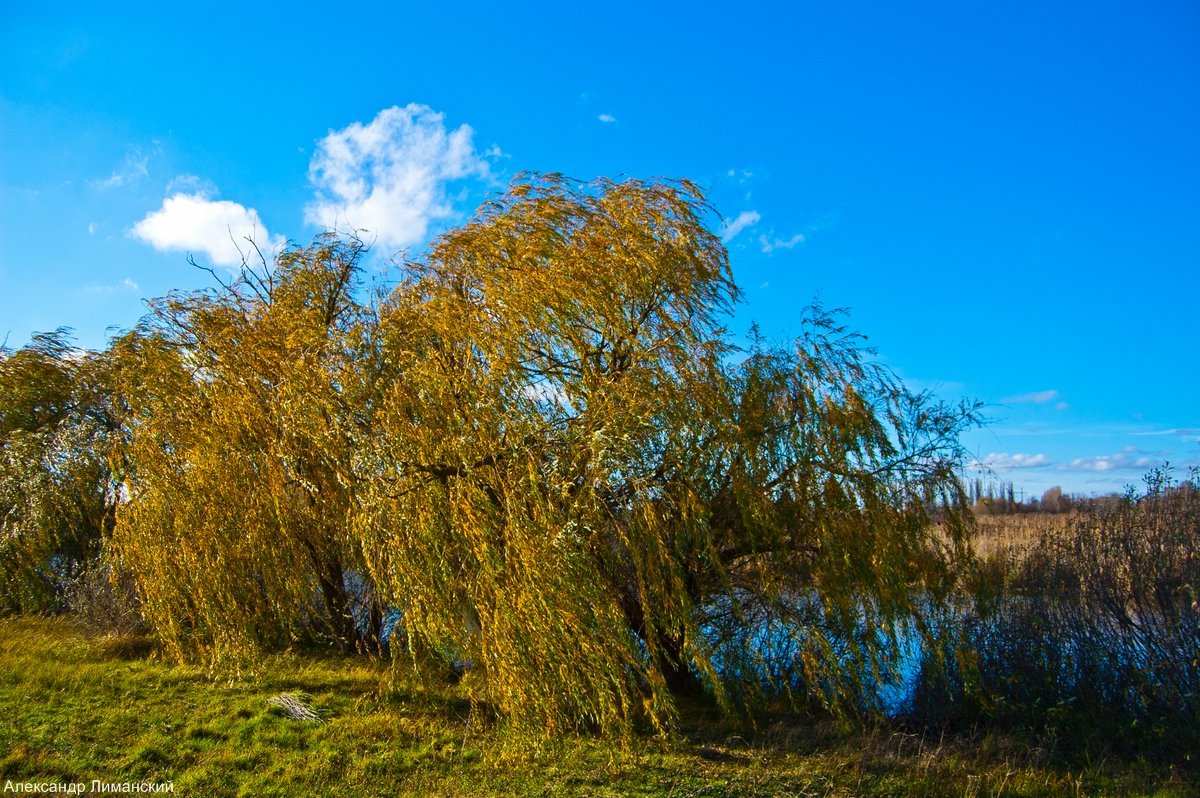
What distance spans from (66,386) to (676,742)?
15550mm

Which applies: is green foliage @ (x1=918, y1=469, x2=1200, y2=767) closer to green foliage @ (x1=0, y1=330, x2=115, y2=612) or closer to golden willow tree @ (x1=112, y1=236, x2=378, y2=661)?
golden willow tree @ (x1=112, y1=236, x2=378, y2=661)

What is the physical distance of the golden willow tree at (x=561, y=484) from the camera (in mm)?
8016

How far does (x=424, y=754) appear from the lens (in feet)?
26.7

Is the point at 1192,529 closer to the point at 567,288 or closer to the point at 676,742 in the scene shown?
the point at 676,742

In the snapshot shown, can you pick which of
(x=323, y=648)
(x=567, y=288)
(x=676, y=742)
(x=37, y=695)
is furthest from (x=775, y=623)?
(x=37, y=695)

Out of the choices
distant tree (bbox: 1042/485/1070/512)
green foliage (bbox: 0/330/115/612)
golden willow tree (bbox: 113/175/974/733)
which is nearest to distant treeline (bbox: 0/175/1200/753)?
golden willow tree (bbox: 113/175/974/733)

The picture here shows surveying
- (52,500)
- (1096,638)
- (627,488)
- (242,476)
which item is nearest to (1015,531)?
(1096,638)

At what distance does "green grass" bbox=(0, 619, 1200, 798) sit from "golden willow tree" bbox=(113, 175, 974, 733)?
1.84 ft

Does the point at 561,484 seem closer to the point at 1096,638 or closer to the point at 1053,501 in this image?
the point at 1096,638

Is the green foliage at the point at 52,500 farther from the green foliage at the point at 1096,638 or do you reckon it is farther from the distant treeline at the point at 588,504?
the green foliage at the point at 1096,638

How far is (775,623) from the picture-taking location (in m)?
9.01

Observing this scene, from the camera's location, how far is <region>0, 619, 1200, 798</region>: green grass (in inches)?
289

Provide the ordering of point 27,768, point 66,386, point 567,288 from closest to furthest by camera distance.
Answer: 1. point 27,768
2. point 567,288
3. point 66,386

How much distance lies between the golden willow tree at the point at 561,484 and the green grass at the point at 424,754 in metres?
0.56
